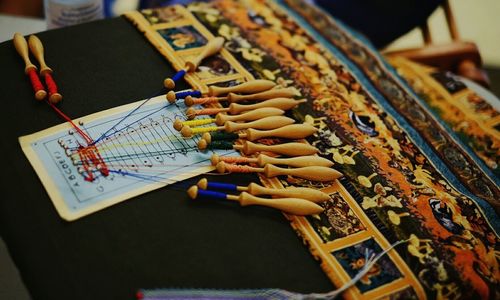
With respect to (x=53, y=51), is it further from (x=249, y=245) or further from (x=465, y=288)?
(x=465, y=288)

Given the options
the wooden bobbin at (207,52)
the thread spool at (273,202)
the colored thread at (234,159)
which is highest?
the wooden bobbin at (207,52)

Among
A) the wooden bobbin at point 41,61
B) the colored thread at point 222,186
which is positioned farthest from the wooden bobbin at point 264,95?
the wooden bobbin at point 41,61

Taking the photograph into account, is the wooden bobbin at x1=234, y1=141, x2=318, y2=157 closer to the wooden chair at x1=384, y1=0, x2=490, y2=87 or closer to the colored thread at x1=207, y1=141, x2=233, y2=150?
the colored thread at x1=207, y1=141, x2=233, y2=150

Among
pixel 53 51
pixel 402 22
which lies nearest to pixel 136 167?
pixel 53 51

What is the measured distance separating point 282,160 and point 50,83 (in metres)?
0.48

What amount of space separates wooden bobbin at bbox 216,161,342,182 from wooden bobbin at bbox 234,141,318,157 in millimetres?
46

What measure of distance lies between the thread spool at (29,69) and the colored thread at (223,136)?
1.10 ft

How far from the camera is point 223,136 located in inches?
38.6

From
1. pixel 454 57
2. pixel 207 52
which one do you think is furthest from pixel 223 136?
pixel 454 57

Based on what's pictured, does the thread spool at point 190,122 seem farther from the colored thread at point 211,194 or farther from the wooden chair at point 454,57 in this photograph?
the wooden chair at point 454,57

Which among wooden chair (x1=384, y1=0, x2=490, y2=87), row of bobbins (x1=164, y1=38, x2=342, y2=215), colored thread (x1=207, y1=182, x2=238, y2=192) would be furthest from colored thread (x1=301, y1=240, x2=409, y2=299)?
wooden chair (x1=384, y1=0, x2=490, y2=87)

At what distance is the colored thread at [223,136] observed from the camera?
97cm

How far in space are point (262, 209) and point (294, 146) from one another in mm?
153

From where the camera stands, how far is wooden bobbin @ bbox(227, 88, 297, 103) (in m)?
1.06
